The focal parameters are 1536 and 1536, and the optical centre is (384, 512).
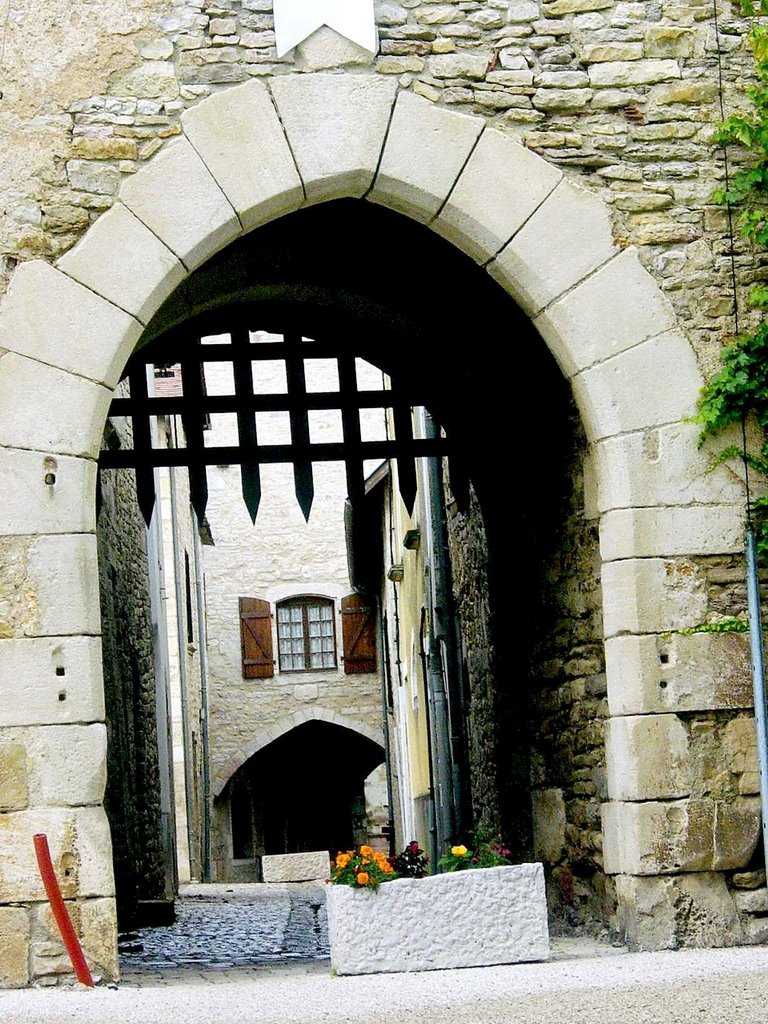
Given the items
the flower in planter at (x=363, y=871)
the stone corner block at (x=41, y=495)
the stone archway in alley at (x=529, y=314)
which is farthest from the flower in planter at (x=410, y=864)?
the stone corner block at (x=41, y=495)

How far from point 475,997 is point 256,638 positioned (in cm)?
1704

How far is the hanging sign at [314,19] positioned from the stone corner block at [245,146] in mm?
207

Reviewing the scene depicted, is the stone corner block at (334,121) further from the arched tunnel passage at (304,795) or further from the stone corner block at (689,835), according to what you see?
the arched tunnel passage at (304,795)

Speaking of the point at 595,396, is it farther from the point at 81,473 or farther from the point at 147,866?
the point at 147,866

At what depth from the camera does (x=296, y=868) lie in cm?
1698

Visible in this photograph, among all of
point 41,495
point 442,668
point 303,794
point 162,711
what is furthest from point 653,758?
point 303,794

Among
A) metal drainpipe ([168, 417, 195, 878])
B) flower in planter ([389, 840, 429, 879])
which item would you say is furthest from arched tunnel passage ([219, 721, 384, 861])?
flower in planter ([389, 840, 429, 879])

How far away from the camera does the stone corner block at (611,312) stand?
528 centimetres

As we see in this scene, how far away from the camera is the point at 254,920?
30.1ft

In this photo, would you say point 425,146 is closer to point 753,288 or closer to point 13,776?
point 753,288

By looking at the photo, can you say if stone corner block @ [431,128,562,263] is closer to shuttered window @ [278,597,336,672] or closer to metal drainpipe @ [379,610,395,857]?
metal drainpipe @ [379,610,395,857]

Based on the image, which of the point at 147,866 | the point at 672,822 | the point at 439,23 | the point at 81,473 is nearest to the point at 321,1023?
the point at 672,822

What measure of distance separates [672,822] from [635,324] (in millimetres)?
1680

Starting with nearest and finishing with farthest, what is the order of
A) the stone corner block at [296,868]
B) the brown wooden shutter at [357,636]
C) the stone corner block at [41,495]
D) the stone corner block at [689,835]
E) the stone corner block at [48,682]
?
the stone corner block at [48,682]
the stone corner block at [41,495]
the stone corner block at [689,835]
the stone corner block at [296,868]
the brown wooden shutter at [357,636]
